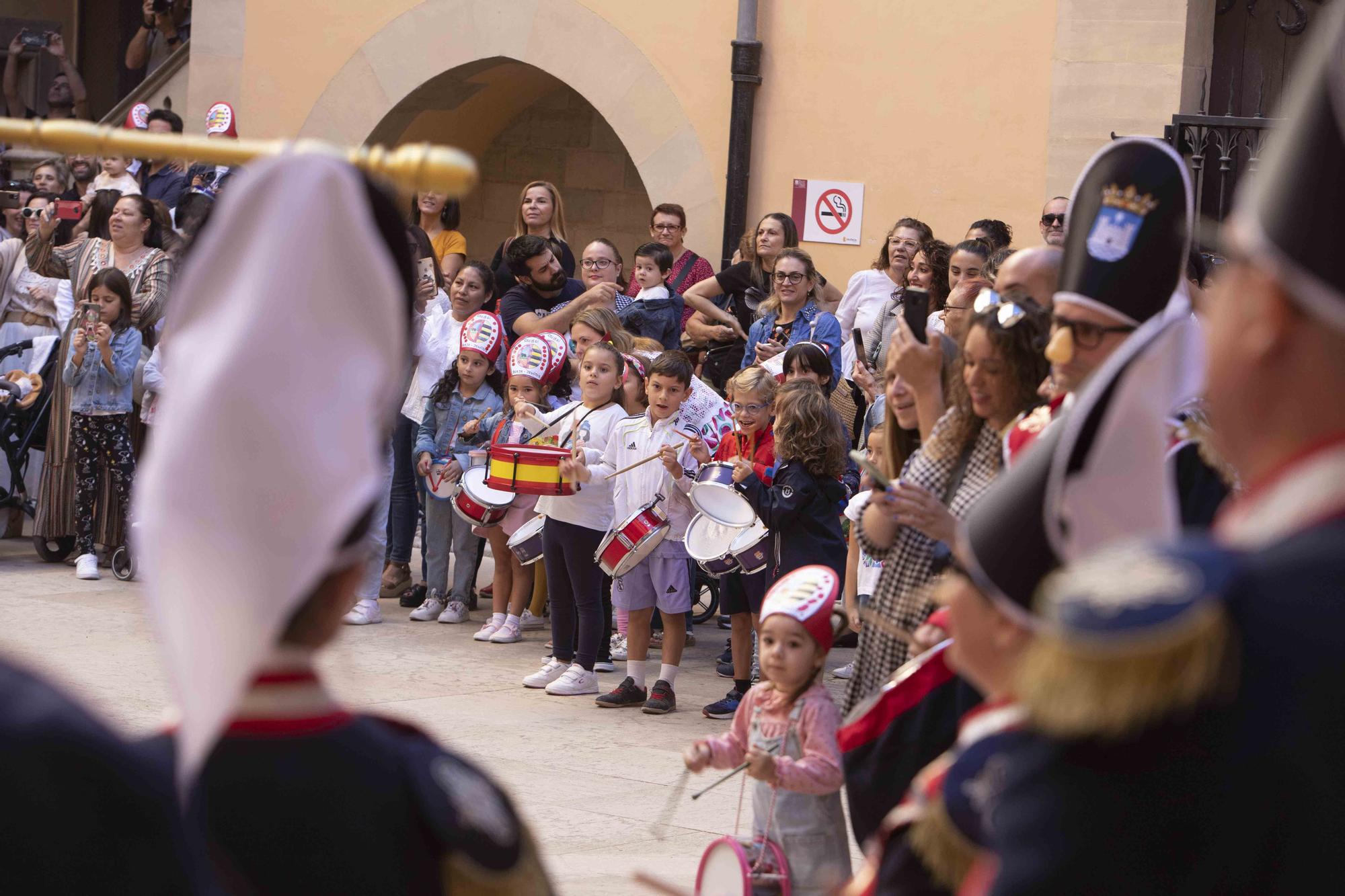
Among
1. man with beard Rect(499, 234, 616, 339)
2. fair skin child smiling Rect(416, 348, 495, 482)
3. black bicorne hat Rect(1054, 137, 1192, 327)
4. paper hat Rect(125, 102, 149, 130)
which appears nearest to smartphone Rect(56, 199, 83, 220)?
paper hat Rect(125, 102, 149, 130)

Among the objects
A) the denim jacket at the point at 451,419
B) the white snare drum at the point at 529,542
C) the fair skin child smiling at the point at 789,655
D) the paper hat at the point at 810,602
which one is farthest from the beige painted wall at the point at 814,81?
the fair skin child smiling at the point at 789,655

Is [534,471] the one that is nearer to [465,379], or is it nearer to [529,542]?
[529,542]

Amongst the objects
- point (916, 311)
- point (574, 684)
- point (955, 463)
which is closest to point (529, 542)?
point (574, 684)

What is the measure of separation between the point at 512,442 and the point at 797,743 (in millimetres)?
3929

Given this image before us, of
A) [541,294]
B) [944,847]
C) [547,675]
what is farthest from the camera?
[541,294]

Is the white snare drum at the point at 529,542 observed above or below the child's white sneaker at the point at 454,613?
above

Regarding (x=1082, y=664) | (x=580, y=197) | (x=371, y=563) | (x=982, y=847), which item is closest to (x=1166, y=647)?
(x=1082, y=664)

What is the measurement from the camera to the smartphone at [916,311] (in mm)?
4043

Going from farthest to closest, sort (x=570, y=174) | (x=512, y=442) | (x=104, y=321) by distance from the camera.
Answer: (x=570, y=174), (x=104, y=321), (x=512, y=442)

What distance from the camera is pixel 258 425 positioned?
1.40 metres

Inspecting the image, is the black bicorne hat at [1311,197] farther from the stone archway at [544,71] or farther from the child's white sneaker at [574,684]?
the stone archway at [544,71]

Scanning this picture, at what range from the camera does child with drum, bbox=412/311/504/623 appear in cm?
855

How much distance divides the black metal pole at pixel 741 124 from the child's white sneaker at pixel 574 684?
4.75 metres

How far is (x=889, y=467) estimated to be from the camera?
4180mm
